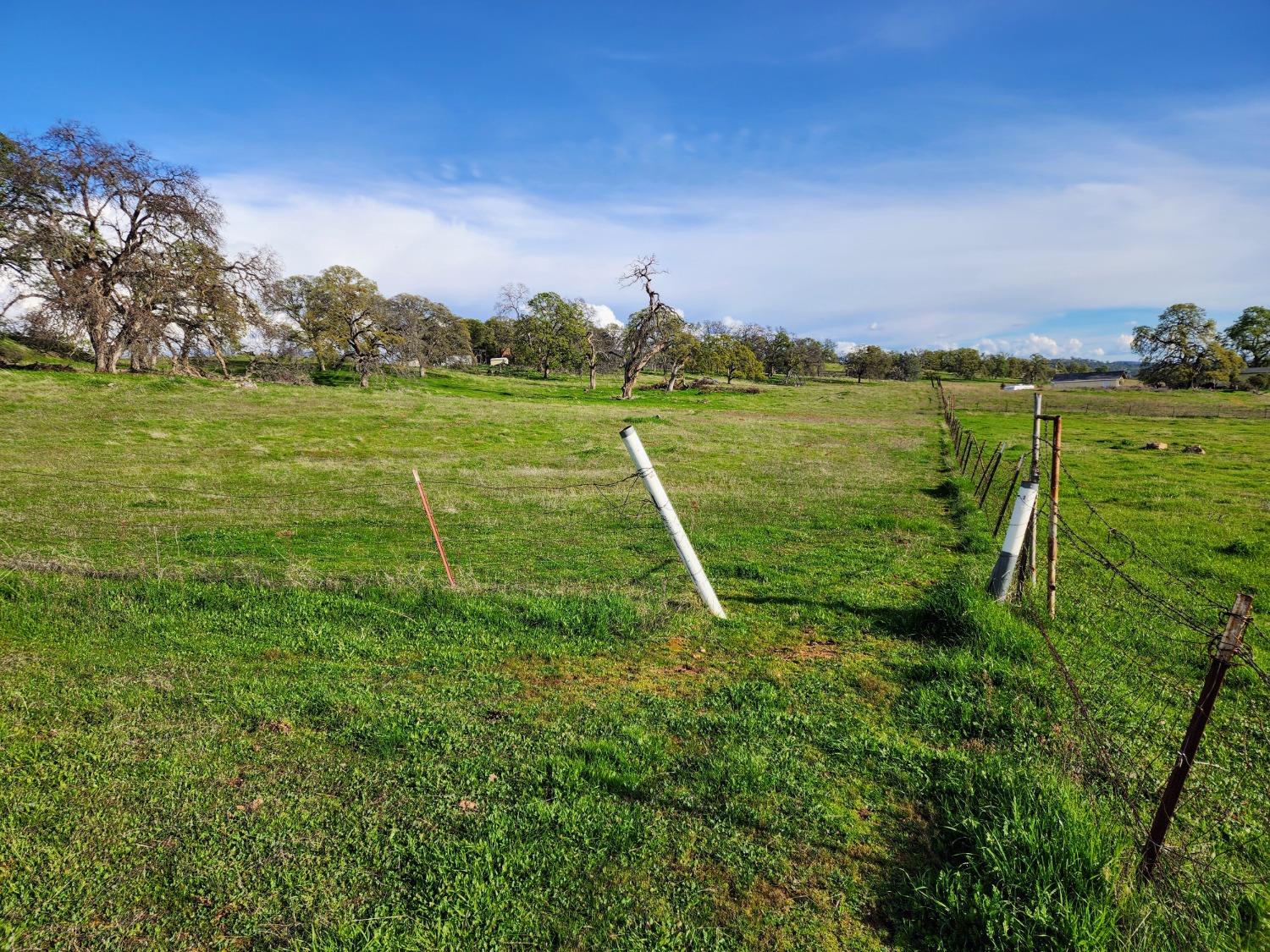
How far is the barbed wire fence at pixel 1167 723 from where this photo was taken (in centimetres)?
340

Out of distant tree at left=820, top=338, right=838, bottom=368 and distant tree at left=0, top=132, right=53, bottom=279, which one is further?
distant tree at left=820, top=338, right=838, bottom=368

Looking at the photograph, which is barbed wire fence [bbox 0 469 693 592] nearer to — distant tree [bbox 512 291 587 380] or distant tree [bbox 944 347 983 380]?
distant tree [bbox 512 291 587 380]

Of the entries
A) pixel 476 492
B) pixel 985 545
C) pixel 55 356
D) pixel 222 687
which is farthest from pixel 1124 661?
pixel 55 356

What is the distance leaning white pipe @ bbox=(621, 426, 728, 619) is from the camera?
23.9 ft

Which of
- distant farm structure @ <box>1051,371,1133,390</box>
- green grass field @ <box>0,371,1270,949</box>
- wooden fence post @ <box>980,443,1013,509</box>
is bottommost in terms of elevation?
green grass field @ <box>0,371,1270,949</box>

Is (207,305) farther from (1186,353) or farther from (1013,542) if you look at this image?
(1186,353)

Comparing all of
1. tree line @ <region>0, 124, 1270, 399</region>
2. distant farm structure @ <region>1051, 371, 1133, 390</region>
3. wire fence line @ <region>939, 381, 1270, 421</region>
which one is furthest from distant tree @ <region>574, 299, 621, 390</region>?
distant farm structure @ <region>1051, 371, 1133, 390</region>

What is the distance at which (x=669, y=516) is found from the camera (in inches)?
296

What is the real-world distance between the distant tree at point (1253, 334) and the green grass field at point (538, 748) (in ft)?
404

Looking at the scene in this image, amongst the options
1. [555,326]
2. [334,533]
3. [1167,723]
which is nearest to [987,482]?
[1167,723]

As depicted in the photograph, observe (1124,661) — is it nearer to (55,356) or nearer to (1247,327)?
(55,356)

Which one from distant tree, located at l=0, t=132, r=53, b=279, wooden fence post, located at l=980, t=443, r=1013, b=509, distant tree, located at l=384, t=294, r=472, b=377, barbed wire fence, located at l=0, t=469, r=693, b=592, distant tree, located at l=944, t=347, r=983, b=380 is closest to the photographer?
barbed wire fence, located at l=0, t=469, r=693, b=592

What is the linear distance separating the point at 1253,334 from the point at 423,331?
420 feet

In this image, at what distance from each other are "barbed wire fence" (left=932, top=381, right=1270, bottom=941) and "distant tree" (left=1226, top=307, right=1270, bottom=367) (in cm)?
12733
